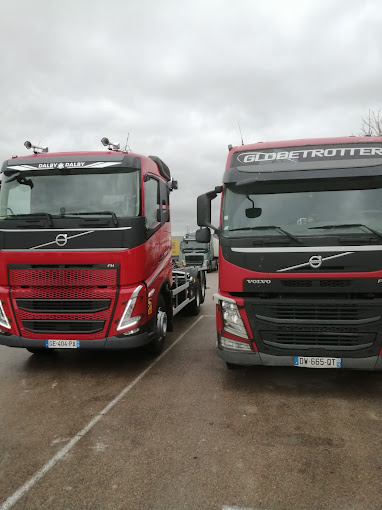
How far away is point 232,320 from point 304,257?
1111 mm

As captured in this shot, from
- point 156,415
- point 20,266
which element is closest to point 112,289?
point 20,266

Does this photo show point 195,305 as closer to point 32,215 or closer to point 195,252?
point 32,215

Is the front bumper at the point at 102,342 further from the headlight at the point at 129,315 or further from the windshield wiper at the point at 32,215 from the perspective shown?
the windshield wiper at the point at 32,215

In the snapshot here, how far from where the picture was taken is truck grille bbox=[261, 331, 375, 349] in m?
4.23

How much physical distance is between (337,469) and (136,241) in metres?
3.39

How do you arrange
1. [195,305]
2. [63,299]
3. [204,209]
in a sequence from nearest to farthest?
[204,209] < [63,299] < [195,305]

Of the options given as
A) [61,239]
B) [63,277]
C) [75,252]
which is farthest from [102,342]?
[61,239]

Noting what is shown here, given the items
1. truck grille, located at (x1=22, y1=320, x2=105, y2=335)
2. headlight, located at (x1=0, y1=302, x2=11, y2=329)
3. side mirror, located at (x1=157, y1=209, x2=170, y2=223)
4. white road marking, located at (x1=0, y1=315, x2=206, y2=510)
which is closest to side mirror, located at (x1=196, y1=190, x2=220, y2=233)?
side mirror, located at (x1=157, y1=209, x2=170, y2=223)

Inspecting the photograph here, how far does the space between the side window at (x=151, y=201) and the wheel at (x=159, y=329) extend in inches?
51.8

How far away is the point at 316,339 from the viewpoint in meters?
4.32

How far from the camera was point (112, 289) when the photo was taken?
513 centimetres

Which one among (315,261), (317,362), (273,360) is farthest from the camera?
(273,360)

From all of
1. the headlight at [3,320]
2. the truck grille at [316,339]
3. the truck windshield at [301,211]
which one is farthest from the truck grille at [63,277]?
the truck grille at [316,339]

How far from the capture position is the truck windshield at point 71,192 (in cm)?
522
